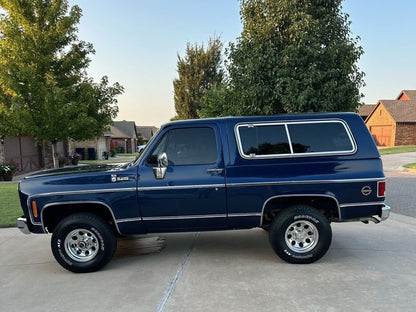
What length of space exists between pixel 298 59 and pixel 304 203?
5.54 metres

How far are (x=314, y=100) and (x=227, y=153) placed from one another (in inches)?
213

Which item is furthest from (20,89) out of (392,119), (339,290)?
(392,119)

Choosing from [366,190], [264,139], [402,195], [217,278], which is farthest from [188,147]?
[402,195]

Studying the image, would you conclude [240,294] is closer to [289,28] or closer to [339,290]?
[339,290]

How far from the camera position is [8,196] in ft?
30.6

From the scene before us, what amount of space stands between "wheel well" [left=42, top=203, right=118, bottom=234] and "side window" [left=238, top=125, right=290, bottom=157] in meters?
2.19

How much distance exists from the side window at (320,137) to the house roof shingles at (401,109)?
35.6 metres

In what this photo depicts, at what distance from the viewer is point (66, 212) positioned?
4.23m

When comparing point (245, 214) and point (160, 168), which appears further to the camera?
point (245, 214)

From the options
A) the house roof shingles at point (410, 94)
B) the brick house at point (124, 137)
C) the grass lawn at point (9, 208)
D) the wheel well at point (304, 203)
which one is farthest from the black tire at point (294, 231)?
the brick house at point (124, 137)

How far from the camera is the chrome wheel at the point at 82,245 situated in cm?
405

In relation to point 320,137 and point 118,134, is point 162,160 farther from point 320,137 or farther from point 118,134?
point 118,134

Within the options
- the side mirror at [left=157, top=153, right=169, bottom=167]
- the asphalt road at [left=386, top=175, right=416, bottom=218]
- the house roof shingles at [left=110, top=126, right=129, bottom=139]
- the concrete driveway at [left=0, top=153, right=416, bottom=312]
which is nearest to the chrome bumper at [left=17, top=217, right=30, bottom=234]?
the concrete driveway at [left=0, top=153, right=416, bottom=312]

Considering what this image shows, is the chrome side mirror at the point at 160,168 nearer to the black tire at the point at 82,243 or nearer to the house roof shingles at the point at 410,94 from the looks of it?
the black tire at the point at 82,243
